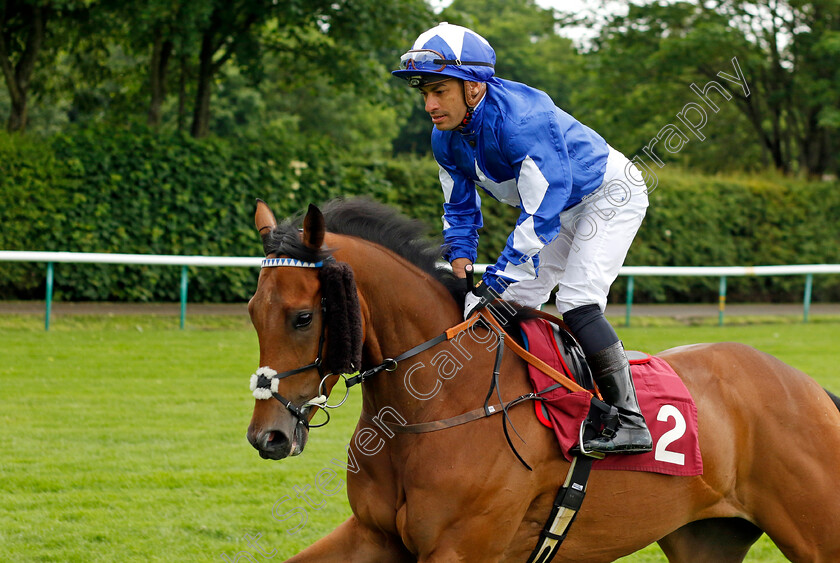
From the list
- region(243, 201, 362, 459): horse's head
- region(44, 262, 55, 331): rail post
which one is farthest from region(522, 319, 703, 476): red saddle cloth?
region(44, 262, 55, 331): rail post

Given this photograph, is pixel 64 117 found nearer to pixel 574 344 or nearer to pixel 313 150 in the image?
pixel 313 150

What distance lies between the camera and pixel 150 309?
35.3ft

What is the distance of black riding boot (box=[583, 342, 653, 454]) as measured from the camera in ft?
9.43

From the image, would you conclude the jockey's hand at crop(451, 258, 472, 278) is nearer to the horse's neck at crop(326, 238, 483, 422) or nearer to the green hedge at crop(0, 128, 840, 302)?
the horse's neck at crop(326, 238, 483, 422)

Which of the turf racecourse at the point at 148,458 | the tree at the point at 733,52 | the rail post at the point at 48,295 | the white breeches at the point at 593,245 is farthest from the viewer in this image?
the tree at the point at 733,52

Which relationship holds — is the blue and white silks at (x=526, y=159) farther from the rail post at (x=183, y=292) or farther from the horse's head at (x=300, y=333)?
the rail post at (x=183, y=292)

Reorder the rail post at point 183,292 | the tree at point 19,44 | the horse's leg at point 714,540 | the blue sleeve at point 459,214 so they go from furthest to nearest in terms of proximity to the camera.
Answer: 1. the tree at point 19,44
2. the rail post at point 183,292
3. the horse's leg at point 714,540
4. the blue sleeve at point 459,214

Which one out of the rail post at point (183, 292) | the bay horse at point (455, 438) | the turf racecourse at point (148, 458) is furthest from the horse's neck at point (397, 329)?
the rail post at point (183, 292)

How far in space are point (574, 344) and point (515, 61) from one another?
1232 inches

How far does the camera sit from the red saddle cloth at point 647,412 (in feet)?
9.37

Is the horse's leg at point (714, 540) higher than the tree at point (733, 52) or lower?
lower

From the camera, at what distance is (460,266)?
10.1 feet

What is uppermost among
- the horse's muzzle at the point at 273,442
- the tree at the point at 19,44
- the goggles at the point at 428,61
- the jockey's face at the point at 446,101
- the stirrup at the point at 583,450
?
the tree at the point at 19,44

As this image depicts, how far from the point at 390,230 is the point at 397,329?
350 mm
